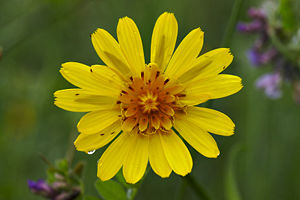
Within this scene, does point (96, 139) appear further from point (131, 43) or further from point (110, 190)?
point (131, 43)

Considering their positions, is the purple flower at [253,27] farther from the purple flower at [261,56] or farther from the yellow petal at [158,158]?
the yellow petal at [158,158]

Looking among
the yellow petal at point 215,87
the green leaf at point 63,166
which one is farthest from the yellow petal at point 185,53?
the green leaf at point 63,166

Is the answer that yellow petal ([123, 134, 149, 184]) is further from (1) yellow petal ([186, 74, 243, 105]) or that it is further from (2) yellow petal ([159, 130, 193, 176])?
(1) yellow petal ([186, 74, 243, 105])

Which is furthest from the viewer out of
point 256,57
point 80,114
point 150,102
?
point 80,114

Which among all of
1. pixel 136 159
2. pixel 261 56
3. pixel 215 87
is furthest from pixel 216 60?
pixel 261 56

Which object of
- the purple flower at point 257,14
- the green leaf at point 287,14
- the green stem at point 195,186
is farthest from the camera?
the purple flower at point 257,14

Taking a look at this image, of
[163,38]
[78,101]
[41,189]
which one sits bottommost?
[41,189]
